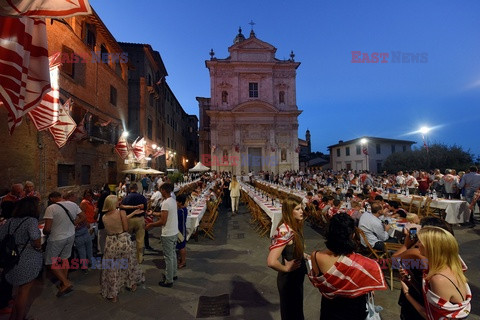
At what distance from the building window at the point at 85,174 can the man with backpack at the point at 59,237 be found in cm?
1105

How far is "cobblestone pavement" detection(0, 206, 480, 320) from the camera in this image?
3885 mm

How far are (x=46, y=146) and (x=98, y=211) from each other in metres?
6.75

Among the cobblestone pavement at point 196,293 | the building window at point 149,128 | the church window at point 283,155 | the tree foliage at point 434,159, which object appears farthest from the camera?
the church window at point 283,155

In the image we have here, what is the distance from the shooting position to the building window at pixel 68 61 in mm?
12434

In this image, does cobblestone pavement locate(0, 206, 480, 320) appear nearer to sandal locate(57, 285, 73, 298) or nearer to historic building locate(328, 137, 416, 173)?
sandal locate(57, 285, 73, 298)

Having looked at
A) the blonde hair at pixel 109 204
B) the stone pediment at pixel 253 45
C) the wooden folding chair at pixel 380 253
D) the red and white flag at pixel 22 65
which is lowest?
the wooden folding chair at pixel 380 253

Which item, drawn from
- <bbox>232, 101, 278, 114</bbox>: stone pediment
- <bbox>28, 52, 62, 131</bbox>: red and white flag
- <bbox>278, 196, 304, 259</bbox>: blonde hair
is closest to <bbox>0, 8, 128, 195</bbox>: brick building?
<bbox>28, 52, 62, 131</bbox>: red and white flag

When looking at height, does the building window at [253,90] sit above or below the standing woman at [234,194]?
above

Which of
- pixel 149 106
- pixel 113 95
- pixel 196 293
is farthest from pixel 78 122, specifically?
Answer: pixel 196 293

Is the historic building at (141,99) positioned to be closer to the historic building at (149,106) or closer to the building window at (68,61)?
the historic building at (149,106)

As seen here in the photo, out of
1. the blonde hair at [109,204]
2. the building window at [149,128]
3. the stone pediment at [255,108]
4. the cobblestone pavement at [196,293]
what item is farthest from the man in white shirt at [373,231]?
the stone pediment at [255,108]

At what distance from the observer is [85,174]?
1446 cm

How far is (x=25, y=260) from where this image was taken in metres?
3.49

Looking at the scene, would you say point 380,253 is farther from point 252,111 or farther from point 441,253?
point 252,111
